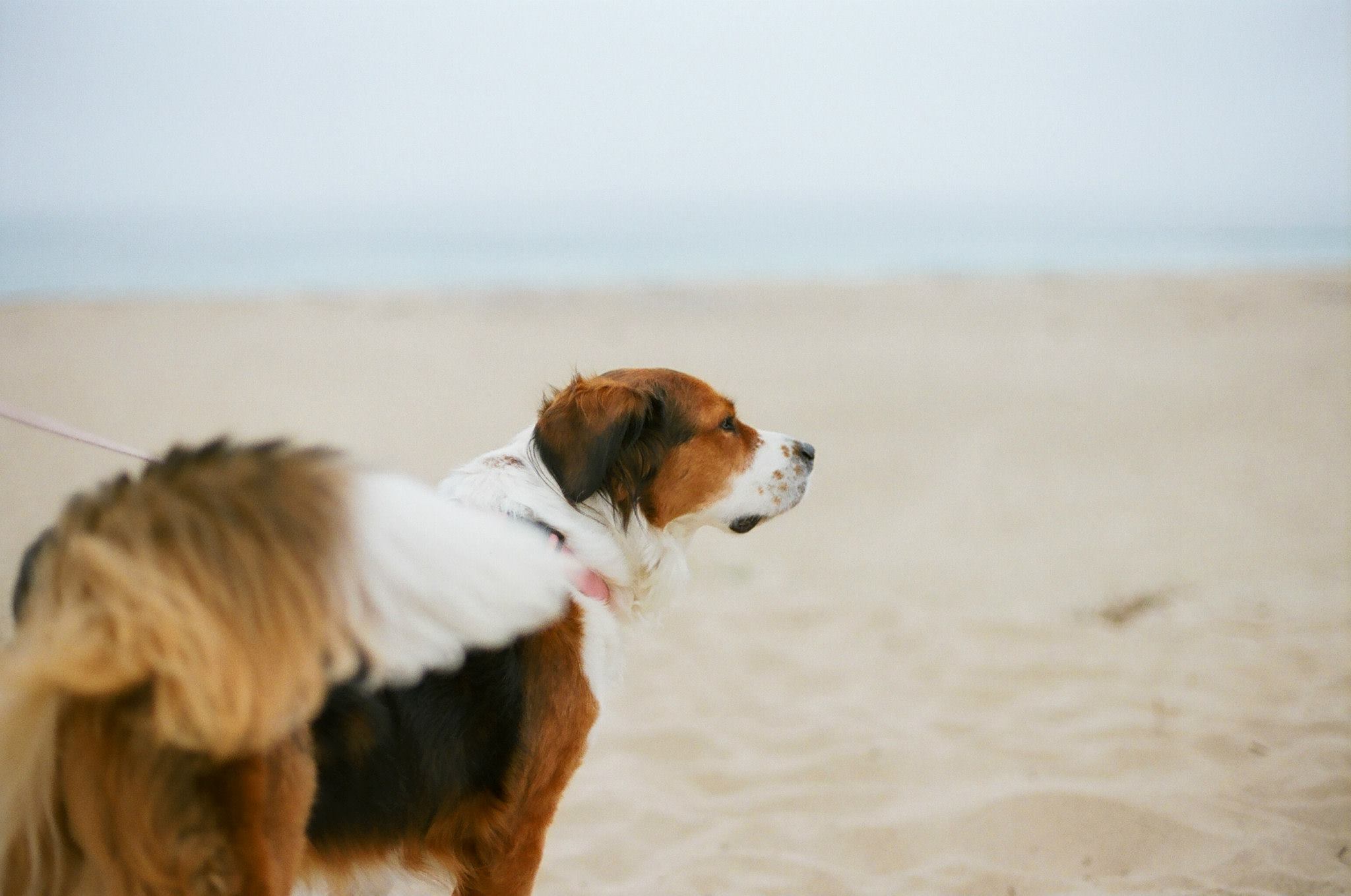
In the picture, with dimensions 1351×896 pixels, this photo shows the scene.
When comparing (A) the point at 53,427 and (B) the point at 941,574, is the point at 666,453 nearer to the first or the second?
(A) the point at 53,427

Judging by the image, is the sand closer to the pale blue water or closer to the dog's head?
the dog's head

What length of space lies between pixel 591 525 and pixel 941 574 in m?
4.97

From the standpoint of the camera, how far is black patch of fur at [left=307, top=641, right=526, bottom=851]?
7.39ft

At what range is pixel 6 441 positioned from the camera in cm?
1004

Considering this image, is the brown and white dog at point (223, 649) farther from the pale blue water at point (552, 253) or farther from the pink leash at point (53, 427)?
the pale blue water at point (552, 253)

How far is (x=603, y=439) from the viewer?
2984 millimetres

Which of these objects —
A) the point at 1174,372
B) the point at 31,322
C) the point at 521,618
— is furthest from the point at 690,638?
the point at 31,322

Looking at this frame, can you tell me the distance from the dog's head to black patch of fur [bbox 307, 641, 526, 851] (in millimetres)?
630

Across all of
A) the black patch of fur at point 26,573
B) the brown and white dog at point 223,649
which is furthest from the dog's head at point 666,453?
the black patch of fur at point 26,573

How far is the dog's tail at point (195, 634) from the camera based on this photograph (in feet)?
5.67

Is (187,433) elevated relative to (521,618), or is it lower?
lower

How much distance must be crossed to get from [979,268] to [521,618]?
32009 mm

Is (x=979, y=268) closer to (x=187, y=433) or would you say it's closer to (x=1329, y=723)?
(x=187, y=433)

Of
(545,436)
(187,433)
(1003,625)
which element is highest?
(545,436)
